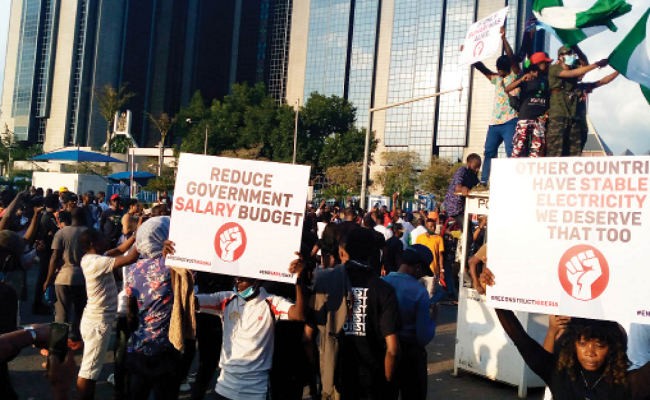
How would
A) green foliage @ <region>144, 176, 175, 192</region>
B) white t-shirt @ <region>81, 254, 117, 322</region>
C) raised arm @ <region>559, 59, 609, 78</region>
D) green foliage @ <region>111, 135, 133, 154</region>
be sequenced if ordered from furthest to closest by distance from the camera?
green foliage @ <region>111, 135, 133, 154</region>
green foliage @ <region>144, 176, 175, 192</region>
raised arm @ <region>559, 59, 609, 78</region>
white t-shirt @ <region>81, 254, 117, 322</region>

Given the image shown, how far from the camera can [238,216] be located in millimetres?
3785

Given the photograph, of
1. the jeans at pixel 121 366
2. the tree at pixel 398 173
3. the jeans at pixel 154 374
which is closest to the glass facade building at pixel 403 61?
the tree at pixel 398 173

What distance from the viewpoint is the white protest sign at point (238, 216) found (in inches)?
146

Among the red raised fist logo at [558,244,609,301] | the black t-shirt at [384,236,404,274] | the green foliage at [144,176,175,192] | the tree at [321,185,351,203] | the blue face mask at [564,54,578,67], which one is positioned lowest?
the black t-shirt at [384,236,404,274]

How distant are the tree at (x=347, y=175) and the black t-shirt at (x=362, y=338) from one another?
44836 mm

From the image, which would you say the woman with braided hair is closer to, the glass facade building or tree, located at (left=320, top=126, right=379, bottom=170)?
tree, located at (left=320, top=126, right=379, bottom=170)

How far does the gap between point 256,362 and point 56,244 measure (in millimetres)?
4123

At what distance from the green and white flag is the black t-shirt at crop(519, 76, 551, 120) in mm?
909

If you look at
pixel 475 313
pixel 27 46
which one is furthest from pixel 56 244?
pixel 27 46

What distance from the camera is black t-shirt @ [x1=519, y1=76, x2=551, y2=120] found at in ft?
23.3

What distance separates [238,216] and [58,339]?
60.1 inches

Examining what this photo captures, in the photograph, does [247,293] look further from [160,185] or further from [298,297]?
[160,185]

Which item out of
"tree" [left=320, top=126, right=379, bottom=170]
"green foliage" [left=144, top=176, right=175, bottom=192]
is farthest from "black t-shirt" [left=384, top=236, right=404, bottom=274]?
"tree" [left=320, top=126, right=379, bottom=170]

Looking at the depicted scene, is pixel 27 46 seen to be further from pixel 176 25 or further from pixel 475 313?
pixel 475 313
